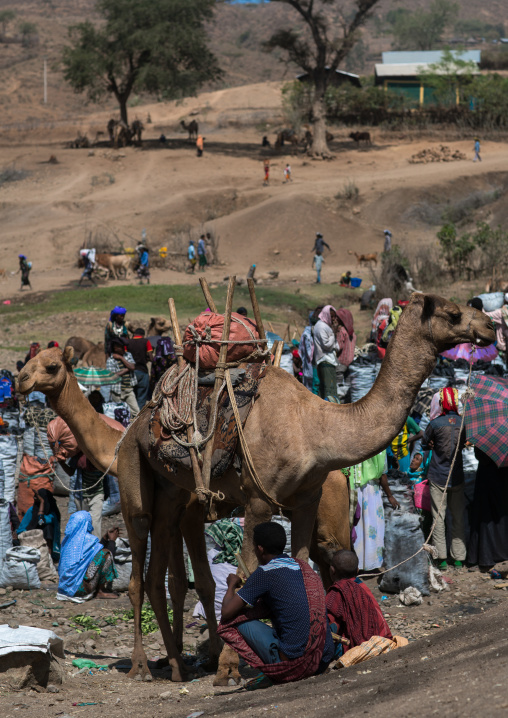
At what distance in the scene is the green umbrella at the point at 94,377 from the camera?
11.4 metres

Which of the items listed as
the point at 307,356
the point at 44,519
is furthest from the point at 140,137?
the point at 44,519

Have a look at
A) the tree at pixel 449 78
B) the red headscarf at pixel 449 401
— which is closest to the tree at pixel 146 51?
the tree at pixel 449 78

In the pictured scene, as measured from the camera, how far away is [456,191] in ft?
125

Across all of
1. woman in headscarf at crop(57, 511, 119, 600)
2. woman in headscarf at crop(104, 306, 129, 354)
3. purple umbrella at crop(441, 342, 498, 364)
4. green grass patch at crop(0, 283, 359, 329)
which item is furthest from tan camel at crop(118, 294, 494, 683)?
green grass patch at crop(0, 283, 359, 329)

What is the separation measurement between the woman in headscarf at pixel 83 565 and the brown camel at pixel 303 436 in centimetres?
140

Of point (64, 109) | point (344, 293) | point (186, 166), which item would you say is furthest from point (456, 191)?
point (64, 109)

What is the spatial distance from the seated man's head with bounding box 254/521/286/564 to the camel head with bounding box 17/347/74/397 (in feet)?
8.23

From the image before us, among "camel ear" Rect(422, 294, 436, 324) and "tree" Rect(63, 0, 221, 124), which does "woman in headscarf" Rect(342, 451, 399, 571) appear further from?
"tree" Rect(63, 0, 221, 124)

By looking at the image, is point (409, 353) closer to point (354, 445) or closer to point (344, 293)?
point (354, 445)

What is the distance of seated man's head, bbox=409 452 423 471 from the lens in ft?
30.5

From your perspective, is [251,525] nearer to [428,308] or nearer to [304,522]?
[304,522]

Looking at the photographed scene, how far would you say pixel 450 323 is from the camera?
5523 millimetres

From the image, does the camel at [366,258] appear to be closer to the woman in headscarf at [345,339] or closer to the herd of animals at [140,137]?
the woman in headscarf at [345,339]

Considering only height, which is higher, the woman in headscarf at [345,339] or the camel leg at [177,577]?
the woman in headscarf at [345,339]
